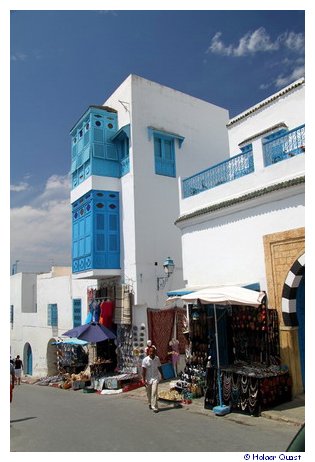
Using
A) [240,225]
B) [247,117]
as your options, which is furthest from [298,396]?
[247,117]

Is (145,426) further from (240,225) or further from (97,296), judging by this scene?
(97,296)

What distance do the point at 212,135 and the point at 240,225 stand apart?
24.1 ft

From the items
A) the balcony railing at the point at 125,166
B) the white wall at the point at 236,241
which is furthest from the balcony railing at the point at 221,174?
the balcony railing at the point at 125,166

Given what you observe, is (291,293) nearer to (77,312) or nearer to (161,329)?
(161,329)

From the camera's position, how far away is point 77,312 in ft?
57.7

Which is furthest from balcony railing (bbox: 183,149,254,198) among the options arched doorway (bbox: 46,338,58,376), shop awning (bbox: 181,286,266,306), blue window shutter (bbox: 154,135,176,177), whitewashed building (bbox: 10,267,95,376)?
arched doorway (bbox: 46,338,58,376)

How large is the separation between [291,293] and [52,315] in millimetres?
14691

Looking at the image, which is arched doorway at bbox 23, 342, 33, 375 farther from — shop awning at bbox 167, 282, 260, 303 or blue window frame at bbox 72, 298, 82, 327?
shop awning at bbox 167, 282, 260, 303

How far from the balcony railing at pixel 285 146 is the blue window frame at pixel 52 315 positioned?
14.2m

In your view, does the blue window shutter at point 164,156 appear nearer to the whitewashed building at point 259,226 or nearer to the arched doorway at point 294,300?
the whitewashed building at point 259,226

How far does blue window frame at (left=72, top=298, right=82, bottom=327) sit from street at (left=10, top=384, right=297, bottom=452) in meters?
8.30

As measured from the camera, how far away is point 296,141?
797cm

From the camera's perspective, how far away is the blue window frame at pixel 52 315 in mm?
19672
